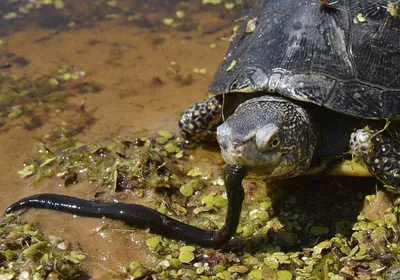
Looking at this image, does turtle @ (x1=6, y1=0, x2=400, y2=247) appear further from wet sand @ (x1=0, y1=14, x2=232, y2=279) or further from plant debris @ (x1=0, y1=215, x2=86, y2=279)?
plant debris @ (x1=0, y1=215, x2=86, y2=279)

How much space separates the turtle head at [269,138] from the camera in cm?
388

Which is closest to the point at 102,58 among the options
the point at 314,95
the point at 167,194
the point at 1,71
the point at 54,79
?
the point at 54,79

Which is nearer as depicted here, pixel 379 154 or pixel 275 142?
pixel 275 142

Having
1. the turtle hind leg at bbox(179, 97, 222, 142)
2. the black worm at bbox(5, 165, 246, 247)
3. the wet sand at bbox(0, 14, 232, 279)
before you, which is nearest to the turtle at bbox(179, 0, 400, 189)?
the black worm at bbox(5, 165, 246, 247)

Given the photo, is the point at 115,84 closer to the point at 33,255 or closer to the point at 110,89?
the point at 110,89

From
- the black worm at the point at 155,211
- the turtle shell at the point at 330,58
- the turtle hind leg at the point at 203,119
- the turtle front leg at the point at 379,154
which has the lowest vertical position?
the black worm at the point at 155,211

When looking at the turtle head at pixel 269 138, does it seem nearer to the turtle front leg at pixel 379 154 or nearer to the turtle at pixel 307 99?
the turtle at pixel 307 99

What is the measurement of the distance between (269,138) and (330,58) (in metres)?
1.02

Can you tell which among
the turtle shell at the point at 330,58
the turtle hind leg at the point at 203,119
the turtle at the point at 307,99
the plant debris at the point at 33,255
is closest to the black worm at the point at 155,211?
the turtle at the point at 307,99

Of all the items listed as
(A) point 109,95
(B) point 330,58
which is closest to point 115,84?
(A) point 109,95

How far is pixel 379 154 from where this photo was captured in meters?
4.38

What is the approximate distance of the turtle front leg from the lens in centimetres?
434

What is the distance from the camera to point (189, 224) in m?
4.47

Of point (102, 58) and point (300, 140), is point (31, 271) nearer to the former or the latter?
point (300, 140)
